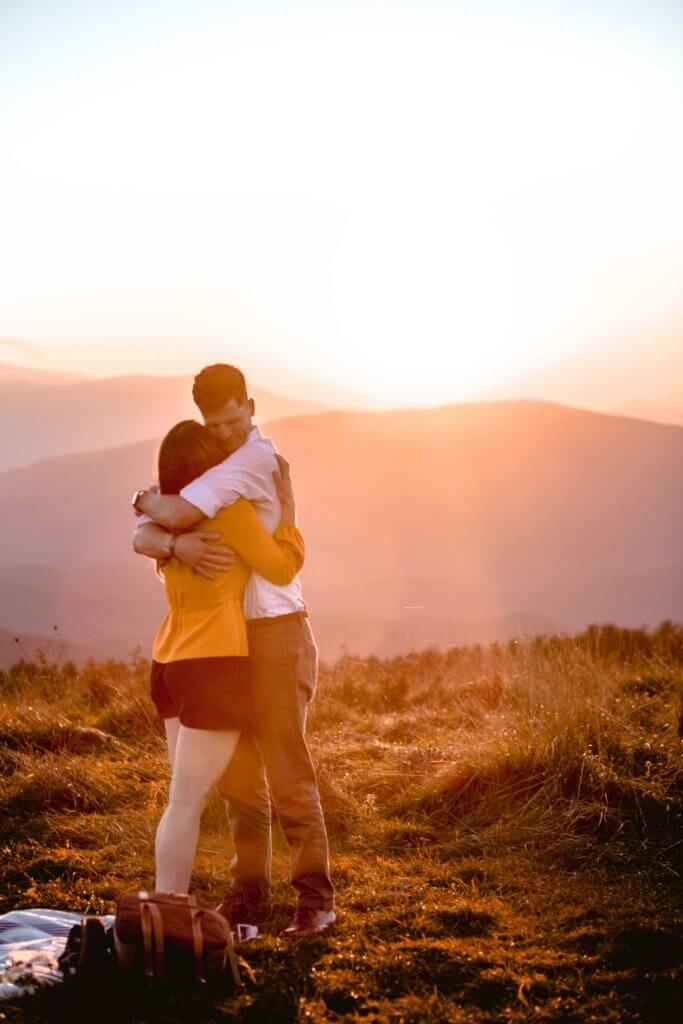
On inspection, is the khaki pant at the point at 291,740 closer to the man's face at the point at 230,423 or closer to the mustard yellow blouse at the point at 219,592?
the mustard yellow blouse at the point at 219,592

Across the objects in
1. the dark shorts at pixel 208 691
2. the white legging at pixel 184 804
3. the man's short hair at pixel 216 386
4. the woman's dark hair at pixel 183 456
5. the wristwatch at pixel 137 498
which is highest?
the man's short hair at pixel 216 386

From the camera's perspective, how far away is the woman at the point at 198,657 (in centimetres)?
413

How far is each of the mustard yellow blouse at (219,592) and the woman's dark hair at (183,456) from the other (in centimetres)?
18

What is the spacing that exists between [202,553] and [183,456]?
1.24ft

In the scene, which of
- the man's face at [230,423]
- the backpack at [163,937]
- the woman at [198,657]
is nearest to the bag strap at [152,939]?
the backpack at [163,937]

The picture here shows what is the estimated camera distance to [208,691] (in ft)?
13.6

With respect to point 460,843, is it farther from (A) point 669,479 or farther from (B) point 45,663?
(A) point 669,479

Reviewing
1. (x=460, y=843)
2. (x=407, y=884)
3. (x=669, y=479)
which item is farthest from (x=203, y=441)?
(x=669, y=479)

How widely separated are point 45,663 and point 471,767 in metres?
5.31

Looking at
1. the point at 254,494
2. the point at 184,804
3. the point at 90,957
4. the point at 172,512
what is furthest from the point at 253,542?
the point at 90,957

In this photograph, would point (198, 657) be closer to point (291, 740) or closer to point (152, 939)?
point (291, 740)

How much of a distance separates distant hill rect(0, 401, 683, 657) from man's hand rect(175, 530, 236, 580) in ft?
85.1

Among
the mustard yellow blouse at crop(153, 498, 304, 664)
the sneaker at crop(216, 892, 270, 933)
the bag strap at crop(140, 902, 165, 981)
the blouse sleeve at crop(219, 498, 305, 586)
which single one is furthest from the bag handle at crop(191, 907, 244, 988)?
the blouse sleeve at crop(219, 498, 305, 586)

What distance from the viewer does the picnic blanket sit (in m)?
3.87
